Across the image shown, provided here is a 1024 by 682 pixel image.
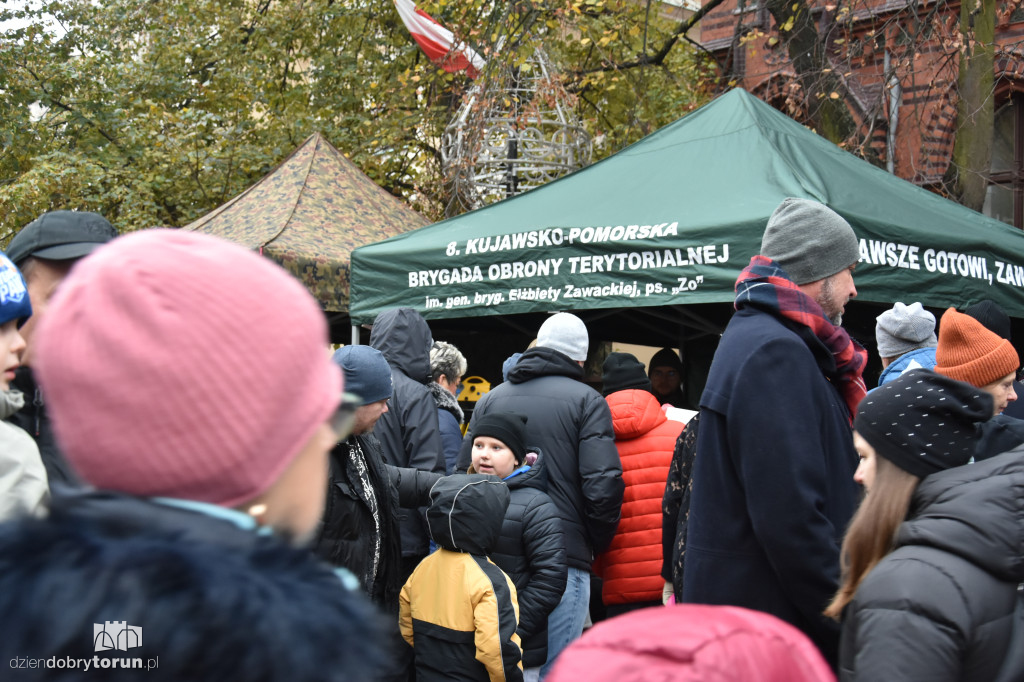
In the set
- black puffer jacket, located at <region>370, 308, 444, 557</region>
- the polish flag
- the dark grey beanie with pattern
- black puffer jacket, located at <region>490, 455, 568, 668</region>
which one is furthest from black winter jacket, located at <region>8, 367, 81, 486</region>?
the polish flag

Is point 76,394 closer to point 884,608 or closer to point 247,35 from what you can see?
point 884,608

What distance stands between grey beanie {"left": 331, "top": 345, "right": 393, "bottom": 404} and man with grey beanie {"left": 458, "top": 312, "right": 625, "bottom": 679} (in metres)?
0.94

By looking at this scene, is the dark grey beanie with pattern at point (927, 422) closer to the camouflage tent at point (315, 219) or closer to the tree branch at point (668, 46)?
the camouflage tent at point (315, 219)

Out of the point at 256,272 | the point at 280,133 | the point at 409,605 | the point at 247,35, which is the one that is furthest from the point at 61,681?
the point at 247,35

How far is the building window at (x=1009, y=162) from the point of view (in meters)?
11.5

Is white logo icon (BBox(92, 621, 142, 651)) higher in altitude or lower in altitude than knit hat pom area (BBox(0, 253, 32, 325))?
lower

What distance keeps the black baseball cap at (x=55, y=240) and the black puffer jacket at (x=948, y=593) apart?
6.33ft

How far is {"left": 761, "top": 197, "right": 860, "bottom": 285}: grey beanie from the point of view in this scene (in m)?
2.61

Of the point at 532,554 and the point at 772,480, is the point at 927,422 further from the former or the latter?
the point at 532,554

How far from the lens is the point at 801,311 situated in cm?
241

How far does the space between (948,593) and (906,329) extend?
10.0ft

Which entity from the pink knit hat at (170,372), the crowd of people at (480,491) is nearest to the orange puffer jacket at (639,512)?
the crowd of people at (480,491)

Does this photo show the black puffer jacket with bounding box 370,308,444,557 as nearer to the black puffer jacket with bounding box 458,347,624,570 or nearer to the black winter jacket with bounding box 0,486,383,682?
the black puffer jacket with bounding box 458,347,624,570

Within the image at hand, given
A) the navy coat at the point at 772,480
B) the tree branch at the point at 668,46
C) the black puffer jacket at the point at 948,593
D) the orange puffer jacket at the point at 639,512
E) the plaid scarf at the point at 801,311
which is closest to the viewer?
the black puffer jacket at the point at 948,593
